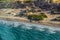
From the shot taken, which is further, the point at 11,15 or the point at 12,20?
the point at 11,15

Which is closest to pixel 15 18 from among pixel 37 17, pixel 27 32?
pixel 37 17

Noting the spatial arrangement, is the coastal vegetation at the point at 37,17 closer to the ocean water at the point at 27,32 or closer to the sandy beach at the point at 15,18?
the sandy beach at the point at 15,18

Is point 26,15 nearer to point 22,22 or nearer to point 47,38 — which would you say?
point 22,22

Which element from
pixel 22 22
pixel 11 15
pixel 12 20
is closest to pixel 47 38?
pixel 22 22

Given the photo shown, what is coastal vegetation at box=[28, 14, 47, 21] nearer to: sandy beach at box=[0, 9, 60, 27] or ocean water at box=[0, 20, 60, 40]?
sandy beach at box=[0, 9, 60, 27]

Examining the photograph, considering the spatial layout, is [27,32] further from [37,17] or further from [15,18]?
[15,18]

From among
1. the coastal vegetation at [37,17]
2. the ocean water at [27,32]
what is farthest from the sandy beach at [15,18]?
the ocean water at [27,32]

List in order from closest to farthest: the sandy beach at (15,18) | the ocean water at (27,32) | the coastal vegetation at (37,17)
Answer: the ocean water at (27,32) < the sandy beach at (15,18) < the coastal vegetation at (37,17)

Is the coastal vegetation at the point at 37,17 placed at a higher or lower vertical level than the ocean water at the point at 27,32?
higher

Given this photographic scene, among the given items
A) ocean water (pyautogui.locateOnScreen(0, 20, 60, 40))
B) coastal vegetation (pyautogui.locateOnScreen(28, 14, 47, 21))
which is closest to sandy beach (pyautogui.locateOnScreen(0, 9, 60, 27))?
coastal vegetation (pyautogui.locateOnScreen(28, 14, 47, 21))
